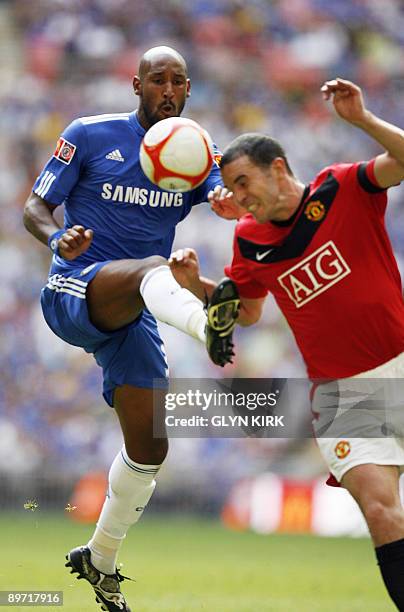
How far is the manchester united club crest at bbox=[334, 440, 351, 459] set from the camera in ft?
17.5

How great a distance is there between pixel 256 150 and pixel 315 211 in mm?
425

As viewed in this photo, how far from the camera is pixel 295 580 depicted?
982cm

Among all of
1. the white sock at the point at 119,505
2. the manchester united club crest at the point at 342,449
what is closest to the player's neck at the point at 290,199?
the manchester united club crest at the point at 342,449

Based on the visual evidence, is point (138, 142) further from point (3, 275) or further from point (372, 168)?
point (3, 275)

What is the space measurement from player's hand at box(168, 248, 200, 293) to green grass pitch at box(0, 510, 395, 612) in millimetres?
2415

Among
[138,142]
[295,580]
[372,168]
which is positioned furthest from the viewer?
[295,580]

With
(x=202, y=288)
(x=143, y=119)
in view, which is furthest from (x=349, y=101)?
(x=143, y=119)

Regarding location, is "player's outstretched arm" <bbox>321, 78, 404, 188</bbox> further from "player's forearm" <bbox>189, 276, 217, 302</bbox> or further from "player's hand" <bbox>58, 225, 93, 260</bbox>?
"player's hand" <bbox>58, 225, 93, 260</bbox>

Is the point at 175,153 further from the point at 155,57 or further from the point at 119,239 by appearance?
the point at 119,239

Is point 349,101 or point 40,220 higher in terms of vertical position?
point 40,220

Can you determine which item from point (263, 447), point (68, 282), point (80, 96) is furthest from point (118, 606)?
point (80, 96)

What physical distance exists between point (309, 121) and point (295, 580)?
9995 mm

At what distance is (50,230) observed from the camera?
659cm

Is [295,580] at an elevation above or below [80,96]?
below
